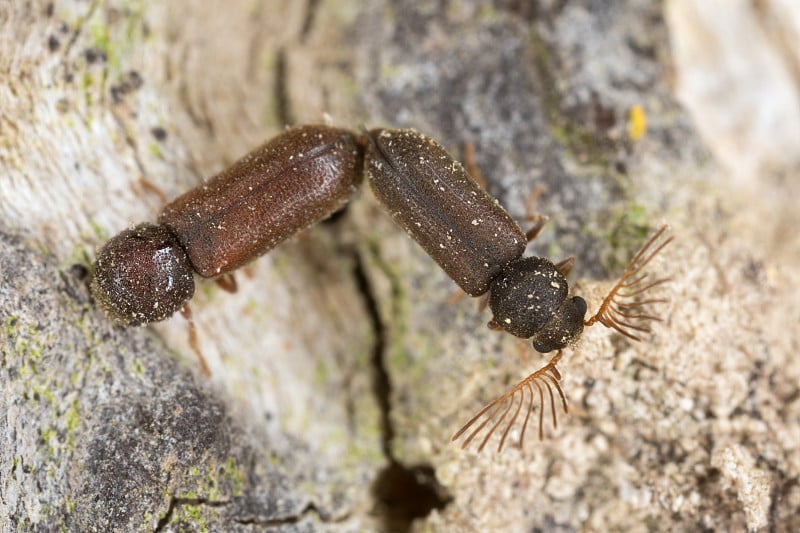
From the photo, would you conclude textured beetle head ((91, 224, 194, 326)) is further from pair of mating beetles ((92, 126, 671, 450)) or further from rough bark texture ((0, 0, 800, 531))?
rough bark texture ((0, 0, 800, 531))

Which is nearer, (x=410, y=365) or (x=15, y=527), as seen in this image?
(x=15, y=527)

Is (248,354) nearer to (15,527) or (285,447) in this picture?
(285,447)

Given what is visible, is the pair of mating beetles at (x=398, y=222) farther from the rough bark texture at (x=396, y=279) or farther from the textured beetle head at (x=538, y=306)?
the rough bark texture at (x=396, y=279)

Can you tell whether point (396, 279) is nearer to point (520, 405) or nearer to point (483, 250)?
point (483, 250)

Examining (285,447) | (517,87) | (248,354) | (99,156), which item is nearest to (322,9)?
(517,87)

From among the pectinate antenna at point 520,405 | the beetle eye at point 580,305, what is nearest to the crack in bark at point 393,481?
the pectinate antenna at point 520,405

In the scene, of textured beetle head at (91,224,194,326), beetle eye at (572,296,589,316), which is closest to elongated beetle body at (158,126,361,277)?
textured beetle head at (91,224,194,326)
